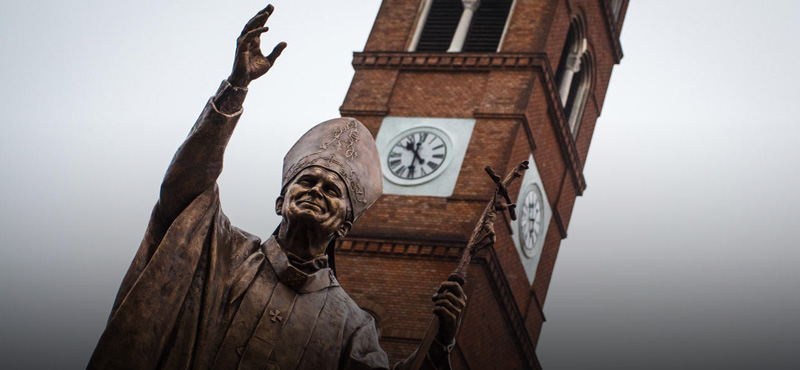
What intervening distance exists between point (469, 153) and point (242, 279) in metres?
19.1

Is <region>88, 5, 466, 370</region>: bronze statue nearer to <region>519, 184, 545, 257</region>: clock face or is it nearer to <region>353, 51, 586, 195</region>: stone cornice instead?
<region>353, 51, 586, 195</region>: stone cornice

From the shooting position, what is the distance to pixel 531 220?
88.4 ft

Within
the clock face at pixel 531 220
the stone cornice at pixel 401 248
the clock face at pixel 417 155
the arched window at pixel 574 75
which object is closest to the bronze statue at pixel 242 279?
the stone cornice at pixel 401 248

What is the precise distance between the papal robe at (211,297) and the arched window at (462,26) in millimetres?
20950

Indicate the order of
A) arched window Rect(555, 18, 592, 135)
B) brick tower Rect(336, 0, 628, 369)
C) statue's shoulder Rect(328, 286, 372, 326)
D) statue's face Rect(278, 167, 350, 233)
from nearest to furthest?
statue's face Rect(278, 167, 350, 233) → statue's shoulder Rect(328, 286, 372, 326) → brick tower Rect(336, 0, 628, 369) → arched window Rect(555, 18, 592, 135)

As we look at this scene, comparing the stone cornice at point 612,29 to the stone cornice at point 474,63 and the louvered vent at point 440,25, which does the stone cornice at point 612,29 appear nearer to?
the stone cornice at point 474,63

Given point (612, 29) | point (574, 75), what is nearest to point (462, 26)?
point (574, 75)

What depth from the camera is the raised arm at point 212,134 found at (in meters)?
6.04

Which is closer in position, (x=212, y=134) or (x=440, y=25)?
(x=212, y=134)

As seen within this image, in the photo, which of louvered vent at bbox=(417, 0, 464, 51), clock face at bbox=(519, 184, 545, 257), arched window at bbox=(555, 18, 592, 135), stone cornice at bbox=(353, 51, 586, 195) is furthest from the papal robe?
arched window at bbox=(555, 18, 592, 135)

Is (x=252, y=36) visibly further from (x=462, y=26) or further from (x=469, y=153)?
(x=462, y=26)

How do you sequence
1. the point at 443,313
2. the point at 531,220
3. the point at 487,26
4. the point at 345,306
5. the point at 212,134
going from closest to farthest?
the point at 212,134
the point at 443,313
the point at 345,306
the point at 531,220
the point at 487,26

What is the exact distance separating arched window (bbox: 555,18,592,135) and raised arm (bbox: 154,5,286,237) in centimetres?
2237

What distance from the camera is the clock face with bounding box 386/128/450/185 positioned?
1001 inches
